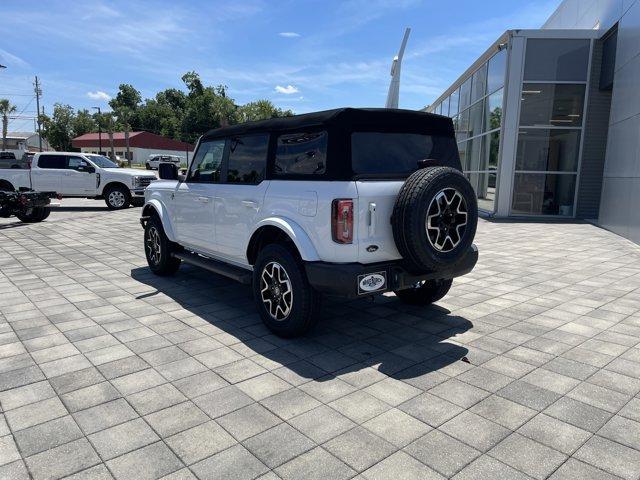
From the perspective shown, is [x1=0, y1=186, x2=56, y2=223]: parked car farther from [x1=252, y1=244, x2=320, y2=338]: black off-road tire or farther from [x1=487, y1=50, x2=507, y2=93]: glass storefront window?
[x1=487, y1=50, x2=507, y2=93]: glass storefront window

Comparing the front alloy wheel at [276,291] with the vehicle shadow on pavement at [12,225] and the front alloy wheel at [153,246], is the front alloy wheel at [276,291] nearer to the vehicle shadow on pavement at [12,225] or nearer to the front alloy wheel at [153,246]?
the front alloy wheel at [153,246]

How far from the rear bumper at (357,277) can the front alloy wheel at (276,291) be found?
39cm

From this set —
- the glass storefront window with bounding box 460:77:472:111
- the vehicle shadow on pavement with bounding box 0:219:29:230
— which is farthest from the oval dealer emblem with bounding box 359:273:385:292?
the glass storefront window with bounding box 460:77:472:111

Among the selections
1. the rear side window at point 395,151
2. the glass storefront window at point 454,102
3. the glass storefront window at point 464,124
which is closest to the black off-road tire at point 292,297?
the rear side window at point 395,151

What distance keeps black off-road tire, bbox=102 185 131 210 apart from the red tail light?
15.1 meters

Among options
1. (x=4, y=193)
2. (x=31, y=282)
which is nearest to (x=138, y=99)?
(x=4, y=193)

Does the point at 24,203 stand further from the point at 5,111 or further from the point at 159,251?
the point at 5,111

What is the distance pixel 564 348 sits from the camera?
423 centimetres

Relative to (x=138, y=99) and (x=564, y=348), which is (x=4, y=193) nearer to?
(x=564, y=348)

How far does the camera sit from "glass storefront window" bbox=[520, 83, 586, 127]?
15.0 metres

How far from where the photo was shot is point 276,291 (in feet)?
14.3

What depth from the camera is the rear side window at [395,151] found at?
402 cm

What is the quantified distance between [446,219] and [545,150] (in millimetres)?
13356

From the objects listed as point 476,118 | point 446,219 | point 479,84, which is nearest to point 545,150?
point 476,118
